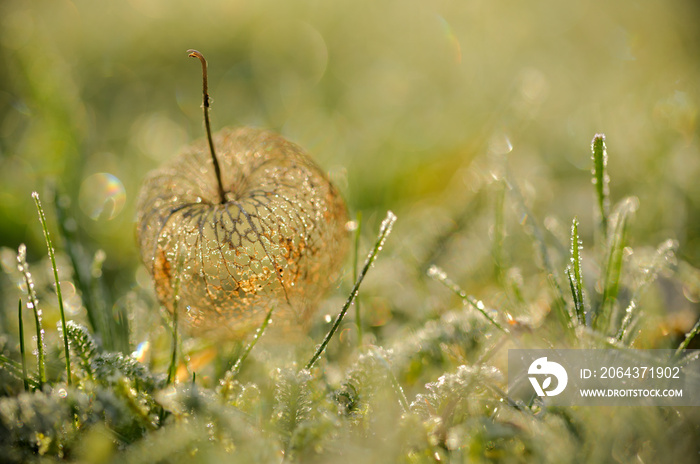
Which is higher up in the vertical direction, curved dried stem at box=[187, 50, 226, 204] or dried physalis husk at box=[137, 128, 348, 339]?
curved dried stem at box=[187, 50, 226, 204]

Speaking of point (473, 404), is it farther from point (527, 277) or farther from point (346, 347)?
point (527, 277)

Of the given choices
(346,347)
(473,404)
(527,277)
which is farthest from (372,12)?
(473,404)

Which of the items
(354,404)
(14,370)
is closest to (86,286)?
(14,370)

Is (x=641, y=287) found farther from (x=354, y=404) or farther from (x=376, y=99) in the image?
(x=376, y=99)

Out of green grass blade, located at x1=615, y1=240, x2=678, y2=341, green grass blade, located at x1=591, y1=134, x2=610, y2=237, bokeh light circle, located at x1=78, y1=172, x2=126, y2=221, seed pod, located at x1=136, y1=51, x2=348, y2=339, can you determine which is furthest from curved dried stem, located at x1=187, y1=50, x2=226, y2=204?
bokeh light circle, located at x1=78, y1=172, x2=126, y2=221

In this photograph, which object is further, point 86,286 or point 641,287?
point 86,286

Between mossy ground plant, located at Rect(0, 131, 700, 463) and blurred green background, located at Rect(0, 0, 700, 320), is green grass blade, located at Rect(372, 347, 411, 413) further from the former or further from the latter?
blurred green background, located at Rect(0, 0, 700, 320)

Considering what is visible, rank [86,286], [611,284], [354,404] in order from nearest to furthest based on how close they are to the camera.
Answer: [354,404], [611,284], [86,286]

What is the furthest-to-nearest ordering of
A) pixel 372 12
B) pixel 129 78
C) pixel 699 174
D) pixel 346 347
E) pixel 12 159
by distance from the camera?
pixel 372 12
pixel 129 78
pixel 12 159
pixel 699 174
pixel 346 347
